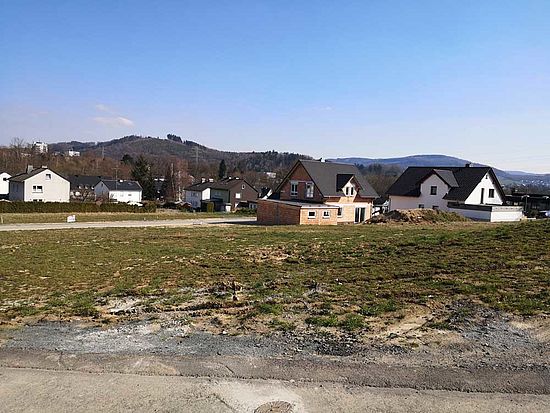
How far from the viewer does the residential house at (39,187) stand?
6281 centimetres

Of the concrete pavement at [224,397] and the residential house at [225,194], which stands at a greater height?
the residential house at [225,194]

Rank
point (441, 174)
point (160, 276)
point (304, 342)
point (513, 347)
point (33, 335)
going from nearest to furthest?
point (513, 347) < point (304, 342) < point (33, 335) < point (160, 276) < point (441, 174)

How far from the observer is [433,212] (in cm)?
3303

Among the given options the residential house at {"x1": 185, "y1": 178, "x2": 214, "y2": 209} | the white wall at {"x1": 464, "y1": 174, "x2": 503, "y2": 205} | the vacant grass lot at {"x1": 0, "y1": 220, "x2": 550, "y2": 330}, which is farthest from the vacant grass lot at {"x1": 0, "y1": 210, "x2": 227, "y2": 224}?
the white wall at {"x1": 464, "y1": 174, "x2": 503, "y2": 205}

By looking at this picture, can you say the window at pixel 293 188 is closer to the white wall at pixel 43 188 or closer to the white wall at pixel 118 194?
the white wall at pixel 43 188

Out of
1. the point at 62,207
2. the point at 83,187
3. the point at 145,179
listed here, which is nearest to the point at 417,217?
the point at 62,207

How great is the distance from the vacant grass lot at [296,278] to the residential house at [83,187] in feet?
205

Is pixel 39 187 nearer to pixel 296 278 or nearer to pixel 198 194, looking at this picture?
pixel 198 194

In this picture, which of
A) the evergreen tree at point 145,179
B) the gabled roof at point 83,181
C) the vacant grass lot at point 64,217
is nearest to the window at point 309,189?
the vacant grass lot at point 64,217

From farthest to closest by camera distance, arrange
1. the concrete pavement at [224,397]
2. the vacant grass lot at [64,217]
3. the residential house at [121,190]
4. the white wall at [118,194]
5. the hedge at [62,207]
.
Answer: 1. the residential house at [121,190]
2. the white wall at [118,194]
3. the hedge at [62,207]
4. the vacant grass lot at [64,217]
5. the concrete pavement at [224,397]

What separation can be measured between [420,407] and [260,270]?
8163 millimetres

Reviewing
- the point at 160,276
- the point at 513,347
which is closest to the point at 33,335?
the point at 160,276

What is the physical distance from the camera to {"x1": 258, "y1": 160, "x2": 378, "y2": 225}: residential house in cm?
4128

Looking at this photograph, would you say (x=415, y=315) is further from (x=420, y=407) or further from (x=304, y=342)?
(x=420, y=407)
